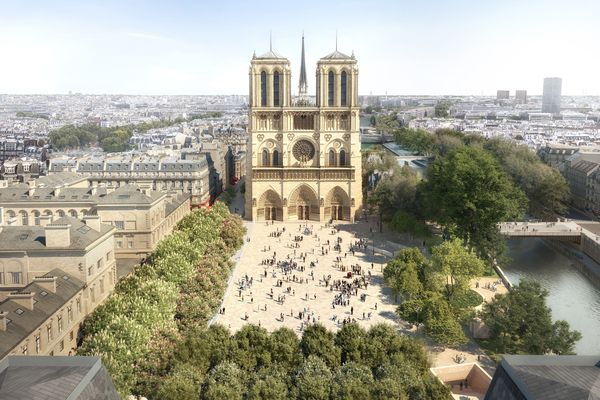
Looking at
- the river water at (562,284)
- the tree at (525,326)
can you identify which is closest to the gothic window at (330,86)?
the river water at (562,284)

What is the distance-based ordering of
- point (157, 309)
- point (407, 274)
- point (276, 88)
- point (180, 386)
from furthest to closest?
1. point (276, 88)
2. point (407, 274)
3. point (157, 309)
4. point (180, 386)

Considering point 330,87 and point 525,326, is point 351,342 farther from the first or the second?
point 330,87

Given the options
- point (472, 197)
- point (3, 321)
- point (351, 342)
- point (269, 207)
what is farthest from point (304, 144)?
point (3, 321)

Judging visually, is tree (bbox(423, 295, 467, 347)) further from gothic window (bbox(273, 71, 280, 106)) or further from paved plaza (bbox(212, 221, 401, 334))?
gothic window (bbox(273, 71, 280, 106))

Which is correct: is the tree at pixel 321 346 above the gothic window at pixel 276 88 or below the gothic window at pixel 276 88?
below

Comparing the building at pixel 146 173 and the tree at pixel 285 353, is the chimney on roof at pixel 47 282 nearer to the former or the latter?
the tree at pixel 285 353

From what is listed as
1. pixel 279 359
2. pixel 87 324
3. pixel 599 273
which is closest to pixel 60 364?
pixel 279 359

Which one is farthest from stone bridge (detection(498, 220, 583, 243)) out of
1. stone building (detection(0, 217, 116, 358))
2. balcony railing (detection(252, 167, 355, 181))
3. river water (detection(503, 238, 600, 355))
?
stone building (detection(0, 217, 116, 358))
